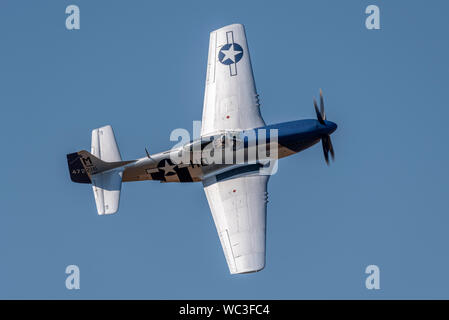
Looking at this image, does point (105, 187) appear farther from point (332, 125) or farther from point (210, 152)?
point (332, 125)

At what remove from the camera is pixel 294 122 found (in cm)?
3375

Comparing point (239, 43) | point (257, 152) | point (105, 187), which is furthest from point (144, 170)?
point (239, 43)

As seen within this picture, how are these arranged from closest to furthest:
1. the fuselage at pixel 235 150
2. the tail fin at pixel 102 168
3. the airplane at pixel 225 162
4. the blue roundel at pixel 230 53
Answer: the airplane at pixel 225 162 < the tail fin at pixel 102 168 < the fuselage at pixel 235 150 < the blue roundel at pixel 230 53

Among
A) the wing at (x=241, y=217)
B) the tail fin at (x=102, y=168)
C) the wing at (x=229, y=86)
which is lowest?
the wing at (x=241, y=217)

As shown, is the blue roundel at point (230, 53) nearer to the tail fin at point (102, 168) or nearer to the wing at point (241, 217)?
the wing at point (241, 217)

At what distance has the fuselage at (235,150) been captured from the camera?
1310 inches

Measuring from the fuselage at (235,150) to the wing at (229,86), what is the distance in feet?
2.95

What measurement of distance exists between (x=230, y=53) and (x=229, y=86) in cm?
150

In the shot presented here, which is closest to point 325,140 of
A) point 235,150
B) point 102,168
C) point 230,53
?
point 235,150

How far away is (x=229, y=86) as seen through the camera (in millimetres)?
34969

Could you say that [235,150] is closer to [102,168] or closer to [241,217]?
[241,217]

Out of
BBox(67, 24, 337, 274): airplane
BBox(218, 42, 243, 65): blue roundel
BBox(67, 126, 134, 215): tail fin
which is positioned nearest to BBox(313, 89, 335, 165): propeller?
BBox(67, 24, 337, 274): airplane

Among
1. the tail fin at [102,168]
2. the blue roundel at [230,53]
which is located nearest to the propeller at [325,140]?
the blue roundel at [230,53]

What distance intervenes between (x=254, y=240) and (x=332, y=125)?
5505mm
